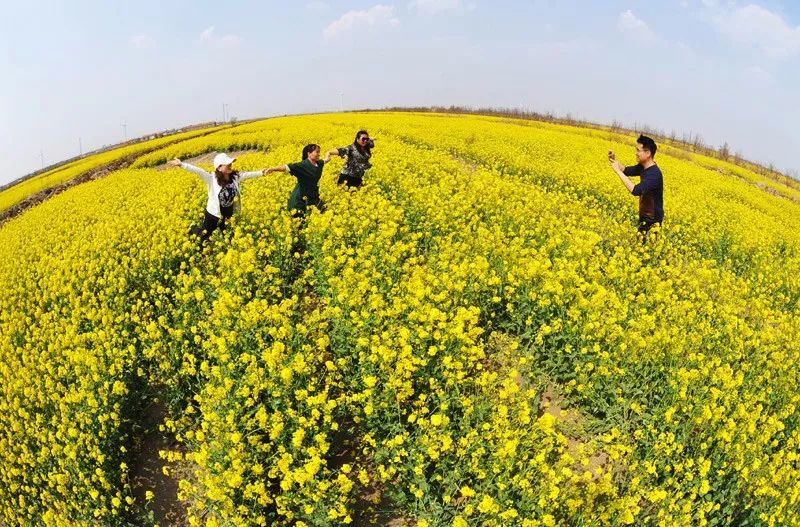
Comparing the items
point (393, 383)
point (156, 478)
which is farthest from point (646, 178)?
point (156, 478)

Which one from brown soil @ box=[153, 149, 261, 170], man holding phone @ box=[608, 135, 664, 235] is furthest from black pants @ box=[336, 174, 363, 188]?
brown soil @ box=[153, 149, 261, 170]

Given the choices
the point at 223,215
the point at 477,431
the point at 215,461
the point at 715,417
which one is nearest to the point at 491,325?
the point at 477,431

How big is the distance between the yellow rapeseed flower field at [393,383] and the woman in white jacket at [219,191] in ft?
1.08

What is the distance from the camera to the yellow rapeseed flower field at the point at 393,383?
171 inches

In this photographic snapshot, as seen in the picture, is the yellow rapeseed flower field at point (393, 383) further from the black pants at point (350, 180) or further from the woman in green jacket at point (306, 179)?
the black pants at point (350, 180)

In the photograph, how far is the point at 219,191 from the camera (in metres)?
8.10

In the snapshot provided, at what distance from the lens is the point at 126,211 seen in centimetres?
1164

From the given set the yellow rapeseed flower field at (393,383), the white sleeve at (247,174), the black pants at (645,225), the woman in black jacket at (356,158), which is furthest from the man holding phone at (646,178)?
the white sleeve at (247,174)

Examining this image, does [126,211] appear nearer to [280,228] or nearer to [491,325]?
[280,228]

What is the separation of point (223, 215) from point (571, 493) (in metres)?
6.77

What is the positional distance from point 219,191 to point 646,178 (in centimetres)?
718

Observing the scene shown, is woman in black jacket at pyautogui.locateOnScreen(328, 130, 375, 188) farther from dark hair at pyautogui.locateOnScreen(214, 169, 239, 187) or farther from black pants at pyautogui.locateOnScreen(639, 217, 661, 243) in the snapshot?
black pants at pyautogui.locateOnScreen(639, 217, 661, 243)

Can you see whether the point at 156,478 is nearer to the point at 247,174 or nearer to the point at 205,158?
the point at 247,174

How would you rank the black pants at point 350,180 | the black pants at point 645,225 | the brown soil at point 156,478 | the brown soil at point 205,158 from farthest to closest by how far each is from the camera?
the brown soil at point 205,158
the black pants at point 350,180
the black pants at point 645,225
the brown soil at point 156,478
